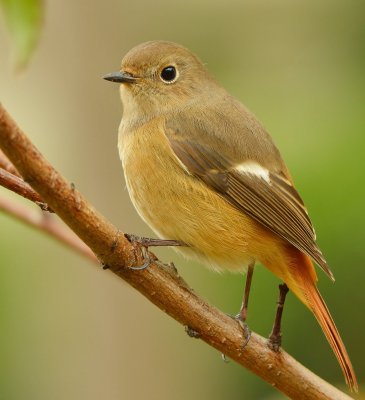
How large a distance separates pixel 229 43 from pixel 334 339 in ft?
17.7

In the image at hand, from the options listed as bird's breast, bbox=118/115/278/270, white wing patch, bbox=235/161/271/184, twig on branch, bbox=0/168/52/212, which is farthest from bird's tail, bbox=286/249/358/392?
twig on branch, bbox=0/168/52/212

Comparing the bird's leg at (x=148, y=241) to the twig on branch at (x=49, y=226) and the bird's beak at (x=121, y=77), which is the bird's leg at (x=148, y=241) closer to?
the twig on branch at (x=49, y=226)

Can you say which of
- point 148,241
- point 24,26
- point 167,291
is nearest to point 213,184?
point 148,241

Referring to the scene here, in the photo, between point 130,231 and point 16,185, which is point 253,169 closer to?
point 16,185

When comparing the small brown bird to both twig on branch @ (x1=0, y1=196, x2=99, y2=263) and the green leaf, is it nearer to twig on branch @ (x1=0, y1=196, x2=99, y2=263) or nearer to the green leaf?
twig on branch @ (x1=0, y1=196, x2=99, y2=263)

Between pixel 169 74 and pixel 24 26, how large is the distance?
6.32 ft

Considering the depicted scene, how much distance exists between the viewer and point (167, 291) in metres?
2.27

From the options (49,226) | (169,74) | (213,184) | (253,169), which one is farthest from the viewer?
(169,74)

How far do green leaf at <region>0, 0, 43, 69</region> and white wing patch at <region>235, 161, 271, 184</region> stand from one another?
62.1 inches

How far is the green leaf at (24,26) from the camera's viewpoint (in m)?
1.50

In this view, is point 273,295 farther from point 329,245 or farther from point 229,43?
point 229,43

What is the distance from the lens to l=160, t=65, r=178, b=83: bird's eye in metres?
3.39

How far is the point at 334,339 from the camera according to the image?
8.48 feet

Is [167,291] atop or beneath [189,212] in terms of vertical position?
beneath
